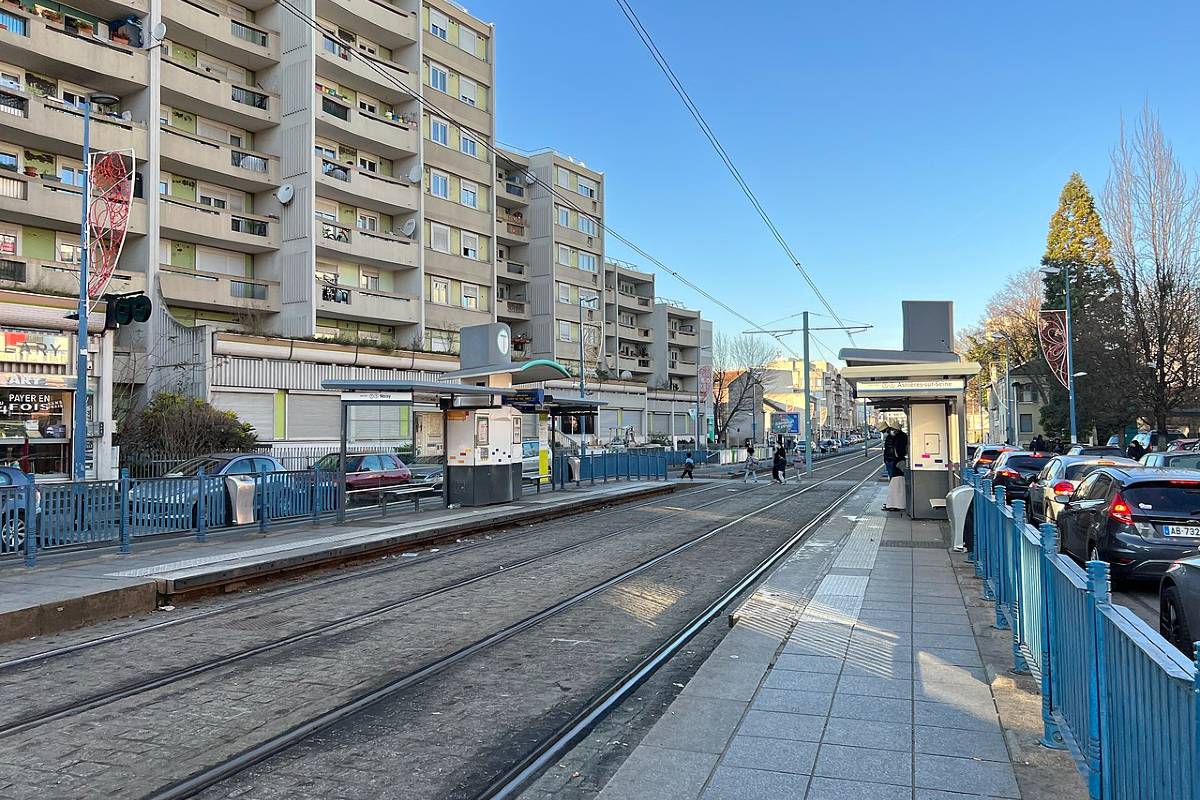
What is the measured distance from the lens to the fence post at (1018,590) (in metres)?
6.23

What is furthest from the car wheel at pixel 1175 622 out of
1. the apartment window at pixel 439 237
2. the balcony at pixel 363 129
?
the apartment window at pixel 439 237

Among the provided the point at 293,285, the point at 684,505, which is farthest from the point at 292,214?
the point at 684,505

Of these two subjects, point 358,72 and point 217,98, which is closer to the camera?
point 217,98

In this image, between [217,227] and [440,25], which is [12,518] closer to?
A: [217,227]

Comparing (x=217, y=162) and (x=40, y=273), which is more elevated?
(x=217, y=162)

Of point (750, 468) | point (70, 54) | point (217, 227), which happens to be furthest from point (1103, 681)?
point (217, 227)

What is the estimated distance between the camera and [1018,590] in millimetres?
6438

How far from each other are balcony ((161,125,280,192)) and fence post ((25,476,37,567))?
26.6 meters

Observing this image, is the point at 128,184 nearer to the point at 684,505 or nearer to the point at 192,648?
the point at 684,505

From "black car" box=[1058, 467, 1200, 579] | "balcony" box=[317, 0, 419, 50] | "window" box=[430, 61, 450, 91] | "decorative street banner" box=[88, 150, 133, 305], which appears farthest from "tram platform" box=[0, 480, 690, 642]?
"window" box=[430, 61, 450, 91]

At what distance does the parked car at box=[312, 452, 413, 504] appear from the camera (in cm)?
2209

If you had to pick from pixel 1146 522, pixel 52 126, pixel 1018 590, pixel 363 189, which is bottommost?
pixel 1018 590

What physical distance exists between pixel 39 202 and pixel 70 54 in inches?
228

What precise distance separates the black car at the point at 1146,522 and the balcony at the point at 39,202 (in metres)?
33.2
